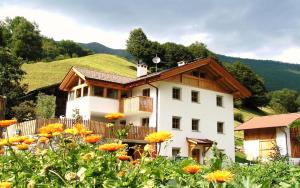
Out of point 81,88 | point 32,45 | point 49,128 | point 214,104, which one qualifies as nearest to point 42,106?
point 81,88

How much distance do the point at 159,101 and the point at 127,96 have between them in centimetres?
388

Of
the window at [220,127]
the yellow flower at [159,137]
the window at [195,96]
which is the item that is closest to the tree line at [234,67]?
the window at [220,127]

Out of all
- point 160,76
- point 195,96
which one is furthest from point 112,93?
point 195,96

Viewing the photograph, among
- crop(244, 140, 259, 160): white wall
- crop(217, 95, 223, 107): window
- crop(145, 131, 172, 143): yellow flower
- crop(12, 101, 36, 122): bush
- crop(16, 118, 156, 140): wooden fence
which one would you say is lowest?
crop(244, 140, 259, 160): white wall

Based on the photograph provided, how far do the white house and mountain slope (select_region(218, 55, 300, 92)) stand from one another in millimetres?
110523

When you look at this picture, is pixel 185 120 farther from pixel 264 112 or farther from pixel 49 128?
pixel 264 112

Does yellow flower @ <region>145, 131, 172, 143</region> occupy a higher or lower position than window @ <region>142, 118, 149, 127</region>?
lower

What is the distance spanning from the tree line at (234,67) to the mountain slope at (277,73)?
2082 inches

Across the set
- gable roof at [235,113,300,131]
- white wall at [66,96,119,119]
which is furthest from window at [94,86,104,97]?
gable roof at [235,113,300,131]

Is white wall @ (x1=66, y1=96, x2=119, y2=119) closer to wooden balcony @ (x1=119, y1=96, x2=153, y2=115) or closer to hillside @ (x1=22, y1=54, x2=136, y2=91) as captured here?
wooden balcony @ (x1=119, y1=96, x2=153, y2=115)

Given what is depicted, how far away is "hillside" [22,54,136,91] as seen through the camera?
55.9m

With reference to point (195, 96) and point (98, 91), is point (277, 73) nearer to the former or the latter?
point (195, 96)

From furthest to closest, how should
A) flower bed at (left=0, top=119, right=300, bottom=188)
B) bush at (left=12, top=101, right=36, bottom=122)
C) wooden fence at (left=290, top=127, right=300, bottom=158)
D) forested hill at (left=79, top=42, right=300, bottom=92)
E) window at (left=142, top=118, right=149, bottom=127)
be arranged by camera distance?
forested hill at (left=79, top=42, right=300, bottom=92) → bush at (left=12, top=101, right=36, bottom=122) → wooden fence at (left=290, top=127, right=300, bottom=158) → window at (left=142, top=118, right=149, bottom=127) → flower bed at (left=0, top=119, right=300, bottom=188)

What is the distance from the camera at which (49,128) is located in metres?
3.71
